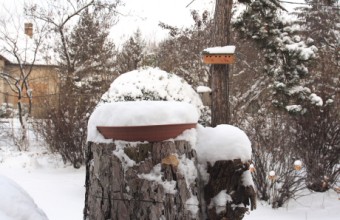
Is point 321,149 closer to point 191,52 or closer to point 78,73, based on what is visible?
point 191,52

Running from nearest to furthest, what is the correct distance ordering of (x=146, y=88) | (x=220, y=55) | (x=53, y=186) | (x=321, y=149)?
(x=146, y=88) → (x=220, y=55) → (x=321, y=149) → (x=53, y=186)

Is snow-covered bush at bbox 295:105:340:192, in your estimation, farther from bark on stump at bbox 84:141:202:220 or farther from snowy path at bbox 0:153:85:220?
bark on stump at bbox 84:141:202:220

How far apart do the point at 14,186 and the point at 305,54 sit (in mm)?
6755

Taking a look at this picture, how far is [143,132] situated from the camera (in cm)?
134

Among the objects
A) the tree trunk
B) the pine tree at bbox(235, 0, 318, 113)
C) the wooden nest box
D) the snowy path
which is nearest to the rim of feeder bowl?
the snowy path

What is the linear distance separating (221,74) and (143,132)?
185 inches

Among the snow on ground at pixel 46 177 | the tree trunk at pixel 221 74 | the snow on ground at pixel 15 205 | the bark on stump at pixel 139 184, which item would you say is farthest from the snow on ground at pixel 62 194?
the bark on stump at pixel 139 184

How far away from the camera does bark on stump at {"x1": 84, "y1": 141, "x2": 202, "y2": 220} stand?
4.46 feet

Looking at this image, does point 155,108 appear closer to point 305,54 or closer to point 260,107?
point 305,54

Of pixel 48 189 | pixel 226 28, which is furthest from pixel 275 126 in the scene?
pixel 48 189

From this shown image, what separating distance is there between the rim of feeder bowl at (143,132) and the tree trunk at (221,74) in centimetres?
461

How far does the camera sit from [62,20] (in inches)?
518

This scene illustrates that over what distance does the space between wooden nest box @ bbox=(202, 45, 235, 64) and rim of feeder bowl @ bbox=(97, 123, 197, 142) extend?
4.18 m

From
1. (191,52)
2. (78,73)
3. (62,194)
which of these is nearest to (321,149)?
(62,194)
